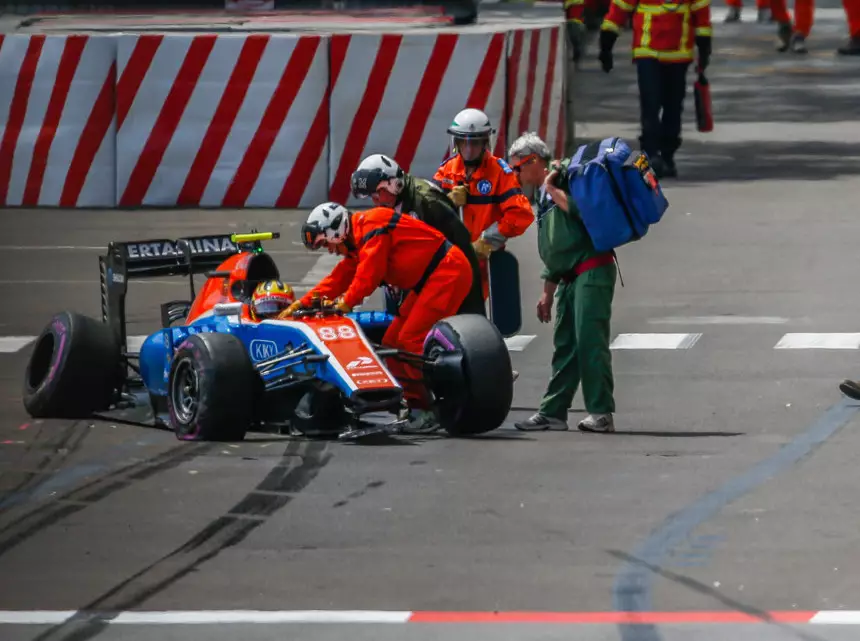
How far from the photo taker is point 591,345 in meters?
12.3

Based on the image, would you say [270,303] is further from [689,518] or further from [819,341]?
[819,341]

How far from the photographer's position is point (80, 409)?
12812 millimetres

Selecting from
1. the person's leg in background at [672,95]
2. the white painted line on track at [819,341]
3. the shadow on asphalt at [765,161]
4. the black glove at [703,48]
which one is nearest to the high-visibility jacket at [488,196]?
the white painted line on track at [819,341]

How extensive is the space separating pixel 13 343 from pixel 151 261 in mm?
2565

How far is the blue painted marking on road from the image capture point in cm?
835

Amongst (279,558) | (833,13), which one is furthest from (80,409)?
(833,13)

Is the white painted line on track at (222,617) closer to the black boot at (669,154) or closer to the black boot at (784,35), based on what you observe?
the black boot at (669,154)

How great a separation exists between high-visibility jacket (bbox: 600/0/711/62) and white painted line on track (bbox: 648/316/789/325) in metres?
6.70

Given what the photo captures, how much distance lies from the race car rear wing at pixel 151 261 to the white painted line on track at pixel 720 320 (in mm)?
3672

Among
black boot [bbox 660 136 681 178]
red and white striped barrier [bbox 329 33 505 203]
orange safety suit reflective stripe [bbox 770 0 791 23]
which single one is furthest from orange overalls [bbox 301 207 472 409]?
orange safety suit reflective stripe [bbox 770 0 791 23]

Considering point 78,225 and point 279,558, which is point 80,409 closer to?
point 279,558

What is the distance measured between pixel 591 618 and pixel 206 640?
52.5 inches

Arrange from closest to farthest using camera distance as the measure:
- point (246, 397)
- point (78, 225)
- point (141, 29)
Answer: point (246, 397), point (78, 225), point (141, 29)

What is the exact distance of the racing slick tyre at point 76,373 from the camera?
500 inches
